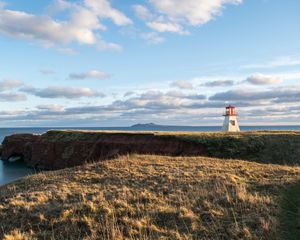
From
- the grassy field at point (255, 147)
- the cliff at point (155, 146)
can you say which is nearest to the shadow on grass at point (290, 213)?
the cliff at point (155, 146)

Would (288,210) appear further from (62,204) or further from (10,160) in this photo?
(10,160)

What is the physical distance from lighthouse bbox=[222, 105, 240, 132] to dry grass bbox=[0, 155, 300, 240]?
57.4m

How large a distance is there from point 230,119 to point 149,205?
216 ft

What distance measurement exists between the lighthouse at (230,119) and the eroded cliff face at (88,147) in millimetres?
27686

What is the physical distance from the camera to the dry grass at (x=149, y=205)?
35.9 ft

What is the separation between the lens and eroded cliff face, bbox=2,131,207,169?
159ft

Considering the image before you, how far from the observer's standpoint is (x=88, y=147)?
59.8 meters

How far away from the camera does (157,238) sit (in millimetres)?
10375

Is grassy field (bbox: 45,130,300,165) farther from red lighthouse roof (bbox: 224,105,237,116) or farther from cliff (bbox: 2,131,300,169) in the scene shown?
red lighthouse roof (bbox: 224,105,237,116)

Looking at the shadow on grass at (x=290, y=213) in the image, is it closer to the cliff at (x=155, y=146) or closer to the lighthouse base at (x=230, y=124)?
the cliff at (x=155, y=146)

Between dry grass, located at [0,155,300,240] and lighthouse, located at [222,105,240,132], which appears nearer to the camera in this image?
dry grass, located at [0,155,300,240]

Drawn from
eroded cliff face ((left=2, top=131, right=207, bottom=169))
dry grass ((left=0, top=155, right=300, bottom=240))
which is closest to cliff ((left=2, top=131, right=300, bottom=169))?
eroded cliff face ((left=2, top=131, right=207, bottom=169))

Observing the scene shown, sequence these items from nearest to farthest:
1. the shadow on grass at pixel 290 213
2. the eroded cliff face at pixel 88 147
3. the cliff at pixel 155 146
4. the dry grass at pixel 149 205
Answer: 1. the shadow on grass at pixel 290 213
2. the dry grass at pixel 149 205
3. the cliff at pixel 155 146
4. the eroded cliff face at pixel 88 147

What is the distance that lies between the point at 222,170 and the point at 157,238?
→ 36.3 feet
